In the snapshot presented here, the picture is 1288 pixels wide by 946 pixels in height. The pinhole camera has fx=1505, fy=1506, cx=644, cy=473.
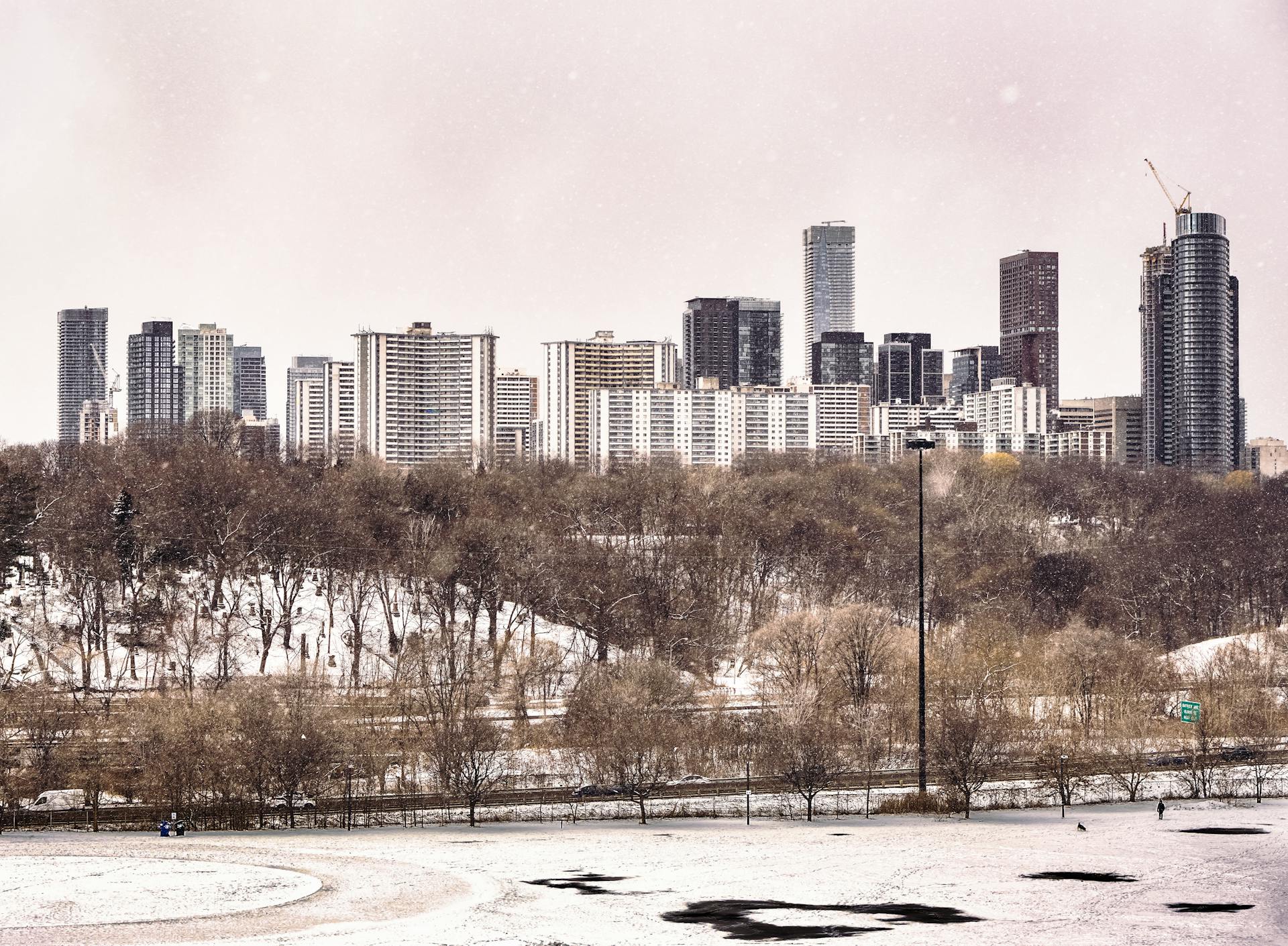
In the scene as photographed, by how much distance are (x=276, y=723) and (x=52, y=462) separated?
3588 inches

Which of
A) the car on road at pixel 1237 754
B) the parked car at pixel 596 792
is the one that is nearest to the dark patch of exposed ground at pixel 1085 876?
the parked car at pixel 596 792

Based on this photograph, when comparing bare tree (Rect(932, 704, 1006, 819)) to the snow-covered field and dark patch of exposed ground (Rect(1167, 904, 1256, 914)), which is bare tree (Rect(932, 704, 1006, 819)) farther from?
dark patch of exposed ground (Rect(1167, 904, 1256, 914))

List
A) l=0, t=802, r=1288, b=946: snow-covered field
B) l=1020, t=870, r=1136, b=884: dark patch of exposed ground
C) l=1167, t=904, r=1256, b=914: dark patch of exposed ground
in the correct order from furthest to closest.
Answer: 1. l=1020, t=870, r=1136, b=884: dark patch of exposed ground
2. l=1167, t=904, r=1256, b=914: dark patch of exposed ground
3. l=0, t=802, r=1288, b=946: snow-covered field

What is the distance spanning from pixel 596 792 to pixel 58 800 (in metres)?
16.6

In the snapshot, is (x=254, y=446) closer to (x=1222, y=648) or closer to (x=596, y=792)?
(x=1222, y=648)

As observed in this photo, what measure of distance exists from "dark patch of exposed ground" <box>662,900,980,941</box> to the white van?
77.6 feet

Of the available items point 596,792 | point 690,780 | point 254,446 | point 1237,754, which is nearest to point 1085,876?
point 596,792

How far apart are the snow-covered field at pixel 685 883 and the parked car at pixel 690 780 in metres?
6.55

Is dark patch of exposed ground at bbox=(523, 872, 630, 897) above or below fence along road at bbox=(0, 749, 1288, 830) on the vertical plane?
above

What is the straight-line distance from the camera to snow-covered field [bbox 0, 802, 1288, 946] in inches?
1079

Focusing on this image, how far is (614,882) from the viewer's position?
32188 millimetres

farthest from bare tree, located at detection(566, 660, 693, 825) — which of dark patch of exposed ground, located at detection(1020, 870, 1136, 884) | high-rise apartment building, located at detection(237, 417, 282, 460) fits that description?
high-rise apartment building, located at detection(237, 417, 282, 460)

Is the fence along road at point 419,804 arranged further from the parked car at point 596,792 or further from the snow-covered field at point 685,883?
the snow-covered field at point 685,883

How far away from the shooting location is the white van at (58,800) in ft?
148
